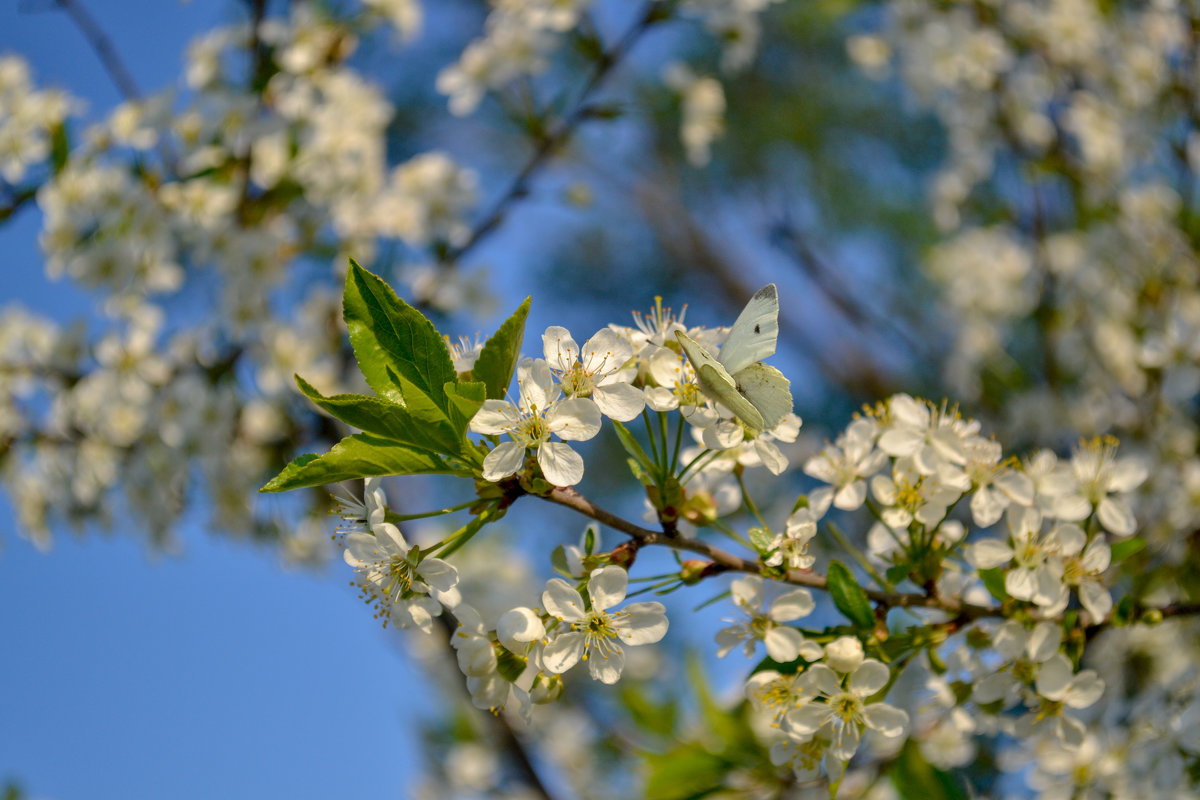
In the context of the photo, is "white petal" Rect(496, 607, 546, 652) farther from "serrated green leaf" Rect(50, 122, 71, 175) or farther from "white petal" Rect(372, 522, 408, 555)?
"serrated green leaf" Rect(50, 122, 71, 175)

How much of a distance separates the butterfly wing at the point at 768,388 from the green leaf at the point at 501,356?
158 millimetres

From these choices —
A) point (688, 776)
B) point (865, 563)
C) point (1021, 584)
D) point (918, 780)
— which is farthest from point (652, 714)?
point (1021, 584)

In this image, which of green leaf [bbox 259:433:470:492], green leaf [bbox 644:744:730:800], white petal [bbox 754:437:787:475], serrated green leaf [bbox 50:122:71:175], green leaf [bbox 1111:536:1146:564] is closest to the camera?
green leaf [bbox 259:433:470:492]

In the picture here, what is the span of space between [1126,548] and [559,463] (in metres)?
0.55

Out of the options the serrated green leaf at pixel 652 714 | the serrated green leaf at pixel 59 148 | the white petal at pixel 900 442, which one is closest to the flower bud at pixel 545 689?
the white petal at pixel 900 442

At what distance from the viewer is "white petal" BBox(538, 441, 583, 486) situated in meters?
0.60

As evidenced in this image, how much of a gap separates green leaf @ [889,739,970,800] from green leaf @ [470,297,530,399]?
57 cm

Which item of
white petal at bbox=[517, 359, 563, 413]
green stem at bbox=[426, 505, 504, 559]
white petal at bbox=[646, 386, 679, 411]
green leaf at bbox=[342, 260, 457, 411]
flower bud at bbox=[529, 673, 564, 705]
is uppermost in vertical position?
green leaf at bbox=[342, 260, 457, 411]

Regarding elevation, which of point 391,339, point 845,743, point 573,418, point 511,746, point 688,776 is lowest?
point 511,746

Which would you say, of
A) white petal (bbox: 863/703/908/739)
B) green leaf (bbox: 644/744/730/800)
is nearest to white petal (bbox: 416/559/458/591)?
white petal (bbox: 863/703/908/739)

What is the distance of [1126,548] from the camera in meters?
0.79

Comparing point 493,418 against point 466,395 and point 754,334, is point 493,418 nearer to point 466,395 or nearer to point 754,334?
point 466,395

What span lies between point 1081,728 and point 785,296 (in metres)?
2.90

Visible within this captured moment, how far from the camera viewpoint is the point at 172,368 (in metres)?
1.74
